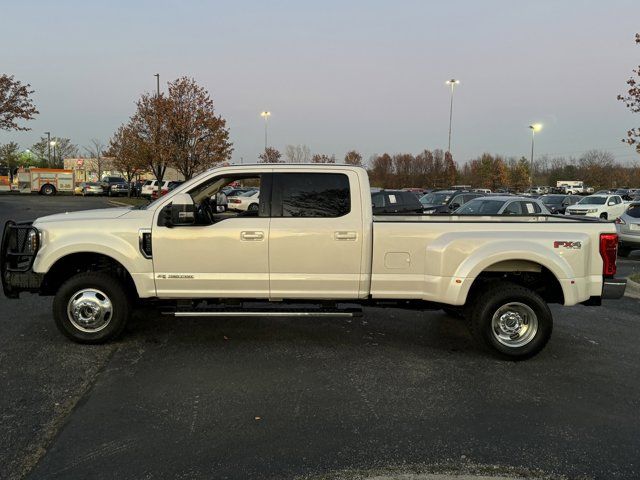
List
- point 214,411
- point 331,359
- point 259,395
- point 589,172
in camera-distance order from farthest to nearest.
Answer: point 589,172 < point 331,359 < point 259,395 < point 214,411

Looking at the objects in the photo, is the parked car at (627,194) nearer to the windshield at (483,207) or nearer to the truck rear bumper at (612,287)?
the windshield at (483,207)

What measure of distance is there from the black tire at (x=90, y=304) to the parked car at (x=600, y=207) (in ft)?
77.4

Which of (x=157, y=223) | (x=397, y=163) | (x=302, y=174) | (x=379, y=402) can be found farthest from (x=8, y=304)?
(x=397, y=163)

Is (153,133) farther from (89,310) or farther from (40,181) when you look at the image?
(89,310)

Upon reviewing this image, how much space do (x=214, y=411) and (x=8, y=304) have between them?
495 centimetres

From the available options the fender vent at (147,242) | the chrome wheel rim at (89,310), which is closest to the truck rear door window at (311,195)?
the fender vent at (147,242)

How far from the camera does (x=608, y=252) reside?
17.5 ft

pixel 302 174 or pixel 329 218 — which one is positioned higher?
pixel 302 174

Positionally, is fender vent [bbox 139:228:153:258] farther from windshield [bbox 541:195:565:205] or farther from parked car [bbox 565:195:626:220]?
windshield [bbox 541:195:565:205]

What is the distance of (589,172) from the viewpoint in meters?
87.7

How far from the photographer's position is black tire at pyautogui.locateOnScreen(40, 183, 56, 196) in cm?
4703

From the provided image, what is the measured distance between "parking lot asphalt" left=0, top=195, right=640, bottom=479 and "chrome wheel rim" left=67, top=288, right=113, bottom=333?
25cm

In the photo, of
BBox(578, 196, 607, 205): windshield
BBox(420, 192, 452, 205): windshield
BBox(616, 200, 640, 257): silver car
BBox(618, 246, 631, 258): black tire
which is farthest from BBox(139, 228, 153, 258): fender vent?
BBox(578, 196, 607, 205): windshield

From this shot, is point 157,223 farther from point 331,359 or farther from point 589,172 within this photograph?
point 589,172
